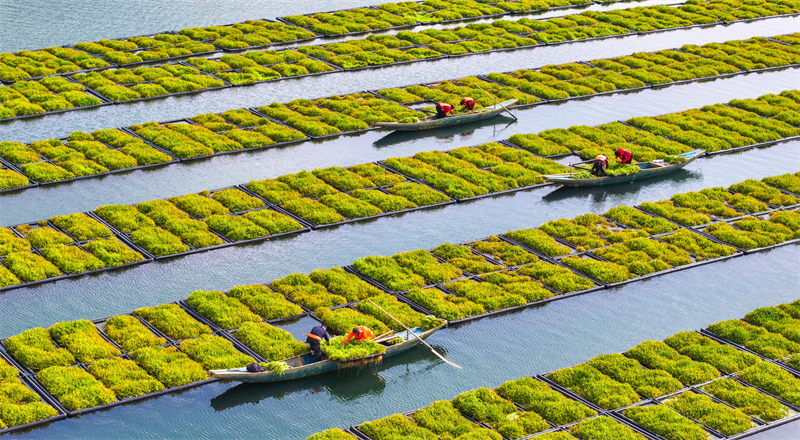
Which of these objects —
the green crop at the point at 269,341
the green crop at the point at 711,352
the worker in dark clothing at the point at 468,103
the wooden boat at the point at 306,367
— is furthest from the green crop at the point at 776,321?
the worker in dark clothing at the point at 468,103

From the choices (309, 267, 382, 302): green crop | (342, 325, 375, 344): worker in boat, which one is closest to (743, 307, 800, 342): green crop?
(309, 267, 382, 302): green crop

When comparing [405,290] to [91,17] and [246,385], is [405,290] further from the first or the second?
[91,17]

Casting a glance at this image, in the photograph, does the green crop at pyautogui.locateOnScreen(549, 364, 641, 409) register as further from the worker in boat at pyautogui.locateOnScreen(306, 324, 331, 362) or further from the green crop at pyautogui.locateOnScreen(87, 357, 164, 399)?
the green crop at pyautogui.locateOnScreen(87, 357, 164, 399)

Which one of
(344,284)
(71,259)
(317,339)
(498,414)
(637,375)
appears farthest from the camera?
(71,259)

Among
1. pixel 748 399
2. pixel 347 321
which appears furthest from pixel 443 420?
pixel 748 399

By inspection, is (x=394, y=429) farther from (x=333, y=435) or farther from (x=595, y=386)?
(x=595, y=386)
